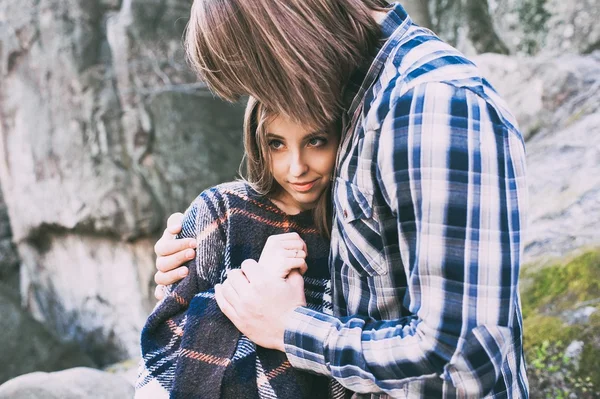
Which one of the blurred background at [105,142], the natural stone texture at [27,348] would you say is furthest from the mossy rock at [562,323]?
the natural stone texture at [27,348]

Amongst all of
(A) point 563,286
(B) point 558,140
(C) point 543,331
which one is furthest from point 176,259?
(B) point 558,140

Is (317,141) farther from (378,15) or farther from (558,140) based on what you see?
(558,140)

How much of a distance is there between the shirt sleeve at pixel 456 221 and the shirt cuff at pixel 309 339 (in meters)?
0.19

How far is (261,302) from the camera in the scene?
121 cm

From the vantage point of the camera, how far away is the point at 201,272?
136cm

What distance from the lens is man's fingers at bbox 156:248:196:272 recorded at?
1.40m

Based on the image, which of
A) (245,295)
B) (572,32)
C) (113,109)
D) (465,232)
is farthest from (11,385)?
(572,32)

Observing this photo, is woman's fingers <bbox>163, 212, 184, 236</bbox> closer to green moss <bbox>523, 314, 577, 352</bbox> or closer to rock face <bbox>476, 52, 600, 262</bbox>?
green moss <bbox>523, 314, 577, 352</bbox>

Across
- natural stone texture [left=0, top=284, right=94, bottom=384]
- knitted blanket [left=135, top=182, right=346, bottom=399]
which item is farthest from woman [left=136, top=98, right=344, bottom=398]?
natural stone texture [left=0, top=284, right=94, bottom=384]

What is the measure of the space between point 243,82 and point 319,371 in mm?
579

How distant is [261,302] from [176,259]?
0.29m

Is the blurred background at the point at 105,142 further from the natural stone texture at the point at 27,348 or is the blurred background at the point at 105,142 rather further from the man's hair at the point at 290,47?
the man's hair at the point at 290,47

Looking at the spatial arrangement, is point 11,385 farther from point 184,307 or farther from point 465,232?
point 465,232

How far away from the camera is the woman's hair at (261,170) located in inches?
54.4
